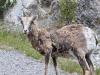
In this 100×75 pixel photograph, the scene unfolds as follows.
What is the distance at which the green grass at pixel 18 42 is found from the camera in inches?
585

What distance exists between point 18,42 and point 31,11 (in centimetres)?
306

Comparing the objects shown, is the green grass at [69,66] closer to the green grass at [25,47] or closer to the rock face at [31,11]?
the green grass at [25,47]

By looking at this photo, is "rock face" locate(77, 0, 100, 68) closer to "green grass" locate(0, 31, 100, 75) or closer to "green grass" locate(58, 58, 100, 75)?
"green grass" locate(0, 31, 100, 75)

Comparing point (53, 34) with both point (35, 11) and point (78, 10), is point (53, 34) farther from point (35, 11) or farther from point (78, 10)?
point (35, 11)

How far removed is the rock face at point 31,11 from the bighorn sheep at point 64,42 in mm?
6990

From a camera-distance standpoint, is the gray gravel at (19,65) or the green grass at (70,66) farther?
the green grass at (70,66)

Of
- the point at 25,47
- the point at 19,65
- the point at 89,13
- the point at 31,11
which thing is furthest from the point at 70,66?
the point at 31,11

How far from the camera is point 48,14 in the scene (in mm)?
18469

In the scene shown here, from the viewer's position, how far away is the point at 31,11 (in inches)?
744

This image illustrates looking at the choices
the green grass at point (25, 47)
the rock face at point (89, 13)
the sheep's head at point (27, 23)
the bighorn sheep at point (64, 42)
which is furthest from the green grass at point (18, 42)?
the sheep's head at point (27, 23)

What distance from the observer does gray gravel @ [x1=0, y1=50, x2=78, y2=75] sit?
490 inches

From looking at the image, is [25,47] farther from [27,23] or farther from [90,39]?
[90,39]

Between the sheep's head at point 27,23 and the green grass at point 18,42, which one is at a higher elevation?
the sheep's head at point 27,23

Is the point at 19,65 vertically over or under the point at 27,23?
under
